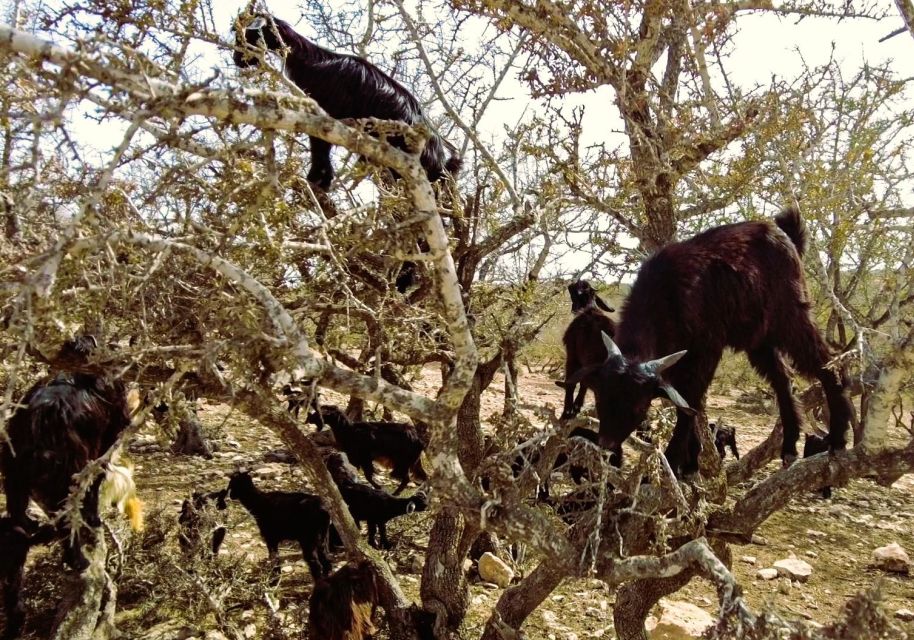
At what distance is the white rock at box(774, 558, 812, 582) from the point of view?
6.36 meters

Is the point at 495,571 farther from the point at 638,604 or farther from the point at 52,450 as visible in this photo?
the point at 52,450

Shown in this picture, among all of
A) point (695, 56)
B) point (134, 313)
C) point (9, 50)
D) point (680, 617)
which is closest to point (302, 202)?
point (134, 313)

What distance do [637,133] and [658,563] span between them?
298cm

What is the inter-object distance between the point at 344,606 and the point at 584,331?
3.52 m

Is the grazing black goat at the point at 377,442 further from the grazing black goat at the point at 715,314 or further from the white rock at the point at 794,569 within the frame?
the white rock at the point at 794,569

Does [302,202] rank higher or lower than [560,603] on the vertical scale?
higher

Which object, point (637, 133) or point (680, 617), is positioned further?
point (680, 617)

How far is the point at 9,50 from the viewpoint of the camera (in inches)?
66.5

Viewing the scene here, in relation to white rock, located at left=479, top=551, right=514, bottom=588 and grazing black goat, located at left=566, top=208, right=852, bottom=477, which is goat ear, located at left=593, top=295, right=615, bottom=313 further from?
white rock, located at left=479, top=551, right=514, bottom=588

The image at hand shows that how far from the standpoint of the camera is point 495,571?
5.84 m

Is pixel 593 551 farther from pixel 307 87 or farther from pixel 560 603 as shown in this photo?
pixel 307 87

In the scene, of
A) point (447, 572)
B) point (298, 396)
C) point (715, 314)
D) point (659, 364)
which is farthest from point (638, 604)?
point (298, 396)

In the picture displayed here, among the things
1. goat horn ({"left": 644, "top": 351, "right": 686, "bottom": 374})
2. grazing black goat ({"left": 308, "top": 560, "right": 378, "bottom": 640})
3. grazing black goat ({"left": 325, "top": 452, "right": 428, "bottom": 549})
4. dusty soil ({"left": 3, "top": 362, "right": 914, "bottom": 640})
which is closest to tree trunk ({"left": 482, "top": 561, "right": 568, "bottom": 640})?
dusty soil ({"left": 3, "top": 362, "right": 914, "bottom": 640})

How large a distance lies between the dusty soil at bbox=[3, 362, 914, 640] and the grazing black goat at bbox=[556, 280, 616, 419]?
64 cm
